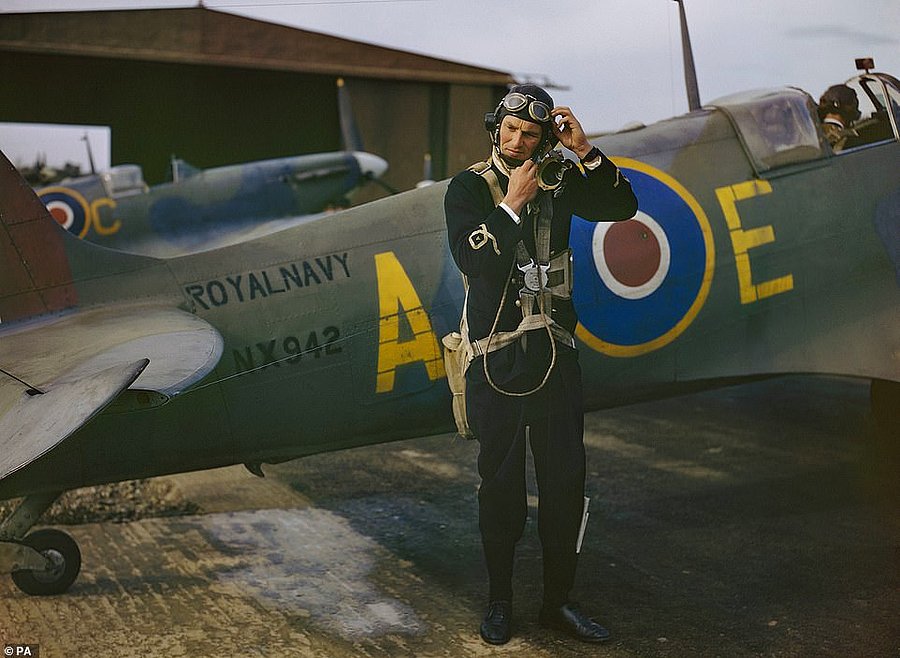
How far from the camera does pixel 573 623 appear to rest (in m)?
3.37

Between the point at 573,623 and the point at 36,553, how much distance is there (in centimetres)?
220

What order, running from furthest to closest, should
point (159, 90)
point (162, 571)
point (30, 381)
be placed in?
point (159, 90) → point (162, 571) → point (30, 381)

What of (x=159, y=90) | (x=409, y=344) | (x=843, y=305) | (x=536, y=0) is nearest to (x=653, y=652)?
(x=409, y=344)

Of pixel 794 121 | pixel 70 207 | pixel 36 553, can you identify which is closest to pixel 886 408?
pixel 794 121

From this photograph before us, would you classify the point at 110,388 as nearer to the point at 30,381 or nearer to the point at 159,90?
the point at 30,381

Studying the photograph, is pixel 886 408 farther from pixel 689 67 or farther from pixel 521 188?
pixel 521 188

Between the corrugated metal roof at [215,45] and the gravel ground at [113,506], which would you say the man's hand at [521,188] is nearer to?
the gravel ground at [113,506]

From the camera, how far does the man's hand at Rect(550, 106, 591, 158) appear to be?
3.07 metres

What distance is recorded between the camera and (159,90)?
15078 millimetres

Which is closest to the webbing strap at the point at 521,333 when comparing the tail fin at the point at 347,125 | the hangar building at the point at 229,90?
the hangar building at the point at 229,90

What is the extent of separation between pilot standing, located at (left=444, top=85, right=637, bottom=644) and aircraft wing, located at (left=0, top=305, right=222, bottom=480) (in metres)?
0.93

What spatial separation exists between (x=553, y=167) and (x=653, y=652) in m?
1.72

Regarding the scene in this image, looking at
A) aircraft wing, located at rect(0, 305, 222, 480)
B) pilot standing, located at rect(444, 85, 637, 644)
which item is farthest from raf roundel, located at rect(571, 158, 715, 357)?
aircraft wing, located at rect(0, 305, 222, 480)

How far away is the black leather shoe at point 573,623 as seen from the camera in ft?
11.0
